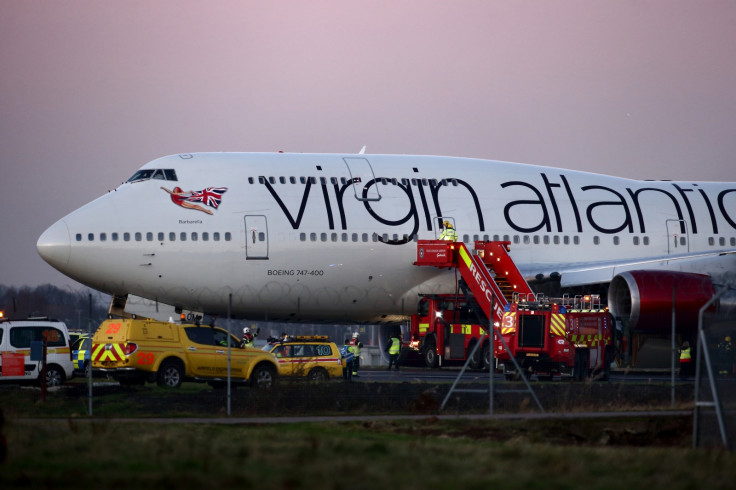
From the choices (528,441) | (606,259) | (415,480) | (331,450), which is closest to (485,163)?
(606,259)

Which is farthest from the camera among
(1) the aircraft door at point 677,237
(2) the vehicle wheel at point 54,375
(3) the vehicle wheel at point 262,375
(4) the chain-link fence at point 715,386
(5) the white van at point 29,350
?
(1) the aircraft door at point 677,237

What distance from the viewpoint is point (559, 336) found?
95.0 ft

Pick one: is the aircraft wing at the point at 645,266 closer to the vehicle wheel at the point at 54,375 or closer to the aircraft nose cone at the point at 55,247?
the aircraft nose cone at the point at 55,247

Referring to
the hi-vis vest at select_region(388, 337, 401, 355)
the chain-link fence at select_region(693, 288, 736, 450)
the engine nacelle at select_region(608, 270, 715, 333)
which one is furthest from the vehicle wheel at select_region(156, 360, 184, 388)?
the chain-link fence at select_region(693, 288, 736, 450)

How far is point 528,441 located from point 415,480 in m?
5.22

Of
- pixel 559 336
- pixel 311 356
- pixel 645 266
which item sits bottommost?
pixel 311 356

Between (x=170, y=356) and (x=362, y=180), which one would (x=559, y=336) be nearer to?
(x=362, y=180)

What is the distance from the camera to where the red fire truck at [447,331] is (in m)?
31.8

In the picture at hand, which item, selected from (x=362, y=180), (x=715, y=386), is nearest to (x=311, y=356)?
(x=362, y=180)

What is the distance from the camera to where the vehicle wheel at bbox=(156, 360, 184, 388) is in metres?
25.6

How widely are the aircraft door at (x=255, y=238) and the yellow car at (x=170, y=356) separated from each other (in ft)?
14.1

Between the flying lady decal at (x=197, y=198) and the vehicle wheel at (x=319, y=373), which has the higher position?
the flying lady decal at (x=197, y=198)

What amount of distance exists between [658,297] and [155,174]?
14.2 m

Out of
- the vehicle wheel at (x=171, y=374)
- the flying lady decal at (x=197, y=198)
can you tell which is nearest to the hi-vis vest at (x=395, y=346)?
the flying lady decal at (x=197, y=198)
